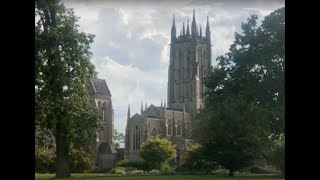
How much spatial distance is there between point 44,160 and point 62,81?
5.14 feet

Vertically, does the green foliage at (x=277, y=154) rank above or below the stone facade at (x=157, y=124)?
below

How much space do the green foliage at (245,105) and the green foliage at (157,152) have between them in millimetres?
2595

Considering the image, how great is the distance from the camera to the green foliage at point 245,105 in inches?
297

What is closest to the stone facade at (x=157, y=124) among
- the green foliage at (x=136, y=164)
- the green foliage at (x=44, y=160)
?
the green foliage at (x=136, y=164)

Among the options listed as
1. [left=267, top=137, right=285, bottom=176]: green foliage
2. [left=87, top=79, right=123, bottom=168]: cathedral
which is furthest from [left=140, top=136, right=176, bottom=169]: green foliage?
[left=267, top=137, right=285, bottom=176]: green foliage

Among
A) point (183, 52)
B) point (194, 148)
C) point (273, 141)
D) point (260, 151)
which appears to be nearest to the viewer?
point (273, 141)

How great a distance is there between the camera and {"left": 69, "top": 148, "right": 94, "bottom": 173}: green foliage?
9516mm

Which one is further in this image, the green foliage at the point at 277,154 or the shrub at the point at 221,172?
the shrub at the point at 221,172

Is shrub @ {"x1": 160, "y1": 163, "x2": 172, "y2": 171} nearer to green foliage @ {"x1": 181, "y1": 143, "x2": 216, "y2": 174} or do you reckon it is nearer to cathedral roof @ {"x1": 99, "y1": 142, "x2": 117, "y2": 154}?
green foliage @ {"x1": 181, "y1": 143, "x2": 216, "y2": 174}

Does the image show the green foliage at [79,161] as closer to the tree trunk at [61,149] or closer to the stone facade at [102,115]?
the tree trunk at [61,149]

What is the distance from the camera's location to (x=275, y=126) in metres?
7.73
